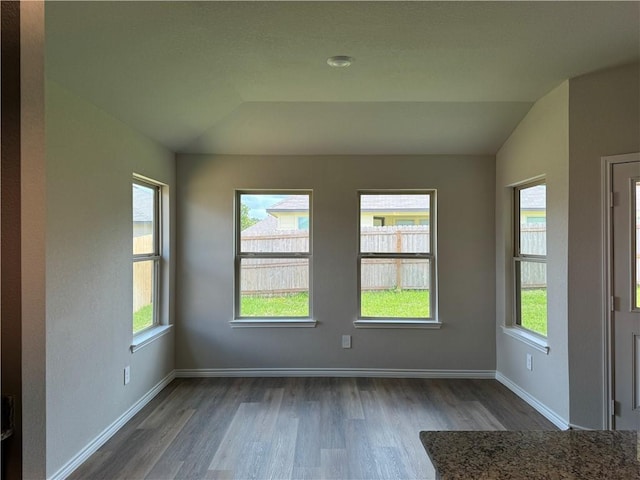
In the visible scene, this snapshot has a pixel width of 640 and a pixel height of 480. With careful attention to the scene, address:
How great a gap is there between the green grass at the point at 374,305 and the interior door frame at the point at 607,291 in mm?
1649

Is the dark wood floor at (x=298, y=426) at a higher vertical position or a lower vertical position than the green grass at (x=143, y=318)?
lower

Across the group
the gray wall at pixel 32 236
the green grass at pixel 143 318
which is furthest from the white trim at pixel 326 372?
the gray wall at pixel 32 236

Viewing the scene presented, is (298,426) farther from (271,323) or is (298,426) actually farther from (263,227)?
(263,227)

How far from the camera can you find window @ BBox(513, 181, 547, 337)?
10.6ft

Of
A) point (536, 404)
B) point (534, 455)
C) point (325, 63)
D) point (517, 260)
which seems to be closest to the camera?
point (534, 455)

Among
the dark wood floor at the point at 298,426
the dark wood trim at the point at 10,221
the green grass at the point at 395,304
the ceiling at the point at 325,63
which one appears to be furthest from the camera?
the green grass at the point at 395,304

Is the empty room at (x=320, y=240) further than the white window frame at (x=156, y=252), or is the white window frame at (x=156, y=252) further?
the white window frame at (x=156, y=252)

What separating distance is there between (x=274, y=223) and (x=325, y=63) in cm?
194

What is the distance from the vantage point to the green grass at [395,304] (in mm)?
3994

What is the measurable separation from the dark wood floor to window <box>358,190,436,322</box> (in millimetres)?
760

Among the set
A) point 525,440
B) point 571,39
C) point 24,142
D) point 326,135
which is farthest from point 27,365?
point 326,135

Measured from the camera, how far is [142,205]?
11.1ft

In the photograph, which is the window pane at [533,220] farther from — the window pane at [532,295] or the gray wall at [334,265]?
the gray wall at [334,265]

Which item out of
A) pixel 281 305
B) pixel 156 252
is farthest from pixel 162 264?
pixel 281 305
